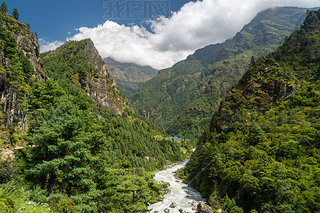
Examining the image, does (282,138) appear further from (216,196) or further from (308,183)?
(216,196)

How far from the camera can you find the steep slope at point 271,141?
102 ft

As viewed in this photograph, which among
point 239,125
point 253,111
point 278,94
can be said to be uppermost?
point 278,94

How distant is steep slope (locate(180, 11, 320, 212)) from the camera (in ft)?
102

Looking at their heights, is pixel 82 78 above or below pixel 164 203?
above

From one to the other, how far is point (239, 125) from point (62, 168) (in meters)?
53.0

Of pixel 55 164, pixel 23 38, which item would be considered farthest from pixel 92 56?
pixel 55 164

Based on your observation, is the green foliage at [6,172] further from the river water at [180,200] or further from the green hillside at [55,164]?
the river water at [180,200]

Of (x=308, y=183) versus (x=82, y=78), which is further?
(x=82, y=78)

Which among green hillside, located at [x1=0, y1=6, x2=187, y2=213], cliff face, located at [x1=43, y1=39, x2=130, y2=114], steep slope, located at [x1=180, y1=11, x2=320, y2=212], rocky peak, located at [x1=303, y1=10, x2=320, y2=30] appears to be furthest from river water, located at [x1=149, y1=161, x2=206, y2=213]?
rocky peak, located at [x1=303, y1=10, x2=320, y2=30]

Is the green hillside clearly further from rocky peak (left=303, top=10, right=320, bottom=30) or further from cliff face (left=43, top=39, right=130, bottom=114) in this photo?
rocky peak (left=303, top=10, right=320, bottom=30)

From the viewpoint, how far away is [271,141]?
139 feet

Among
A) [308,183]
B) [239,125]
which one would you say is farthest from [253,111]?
[308,183]

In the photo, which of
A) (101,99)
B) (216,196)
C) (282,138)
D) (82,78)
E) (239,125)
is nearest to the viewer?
(282,138)

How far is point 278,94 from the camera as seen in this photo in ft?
184
